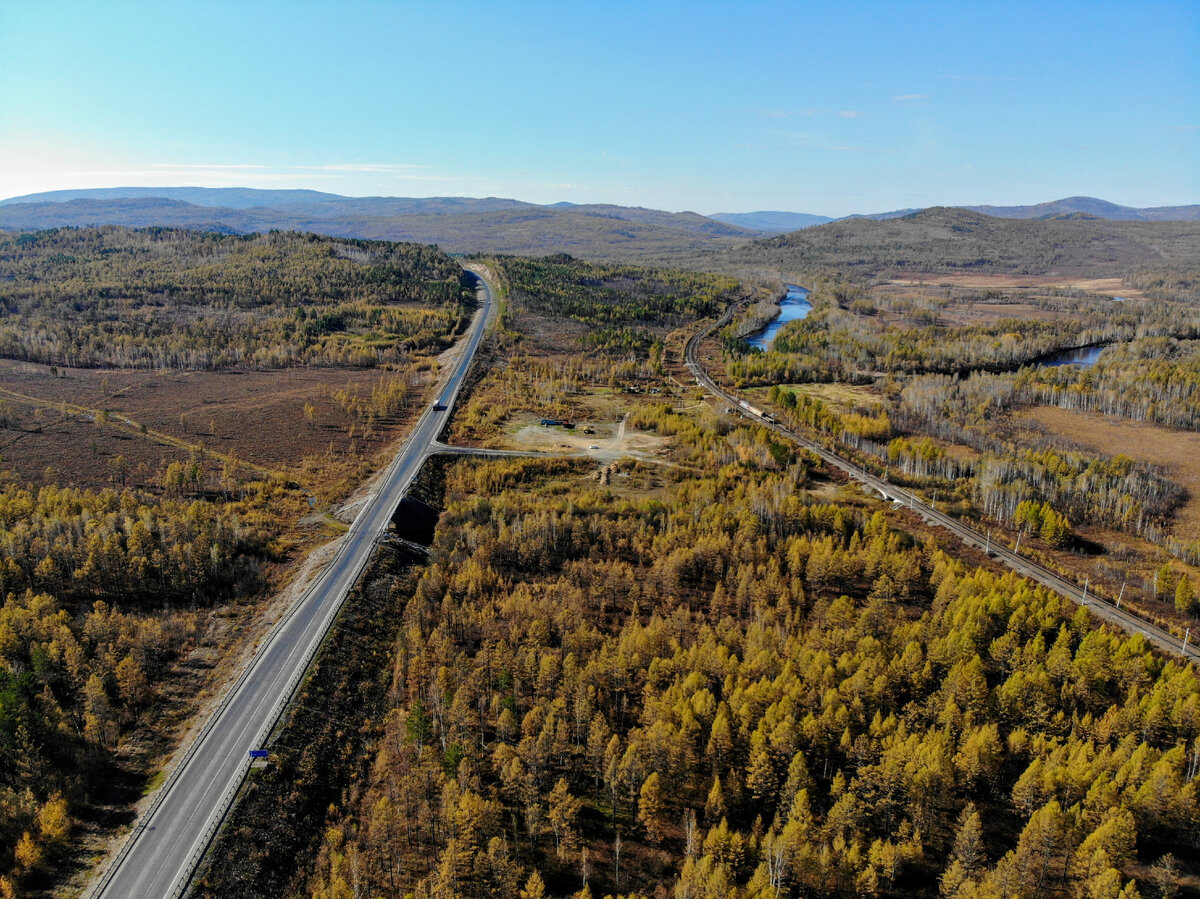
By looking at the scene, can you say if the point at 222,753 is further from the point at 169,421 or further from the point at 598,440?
the point at 169,421

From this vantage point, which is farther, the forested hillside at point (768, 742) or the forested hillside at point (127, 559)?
the forested hillside at point (127, 559)

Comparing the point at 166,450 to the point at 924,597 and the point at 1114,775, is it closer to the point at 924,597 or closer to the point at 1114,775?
the point at 924,597

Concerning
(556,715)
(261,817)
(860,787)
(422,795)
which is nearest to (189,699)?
(261,817)

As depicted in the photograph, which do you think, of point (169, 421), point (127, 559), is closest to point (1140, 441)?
point (127, 559)

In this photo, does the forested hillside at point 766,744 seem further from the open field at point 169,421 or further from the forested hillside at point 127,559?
the open field at point 169,421

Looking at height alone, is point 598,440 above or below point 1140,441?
below

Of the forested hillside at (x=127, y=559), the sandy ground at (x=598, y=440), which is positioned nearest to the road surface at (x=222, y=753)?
the forested hillside at (x=127, y=559)

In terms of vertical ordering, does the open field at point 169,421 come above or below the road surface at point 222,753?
above
